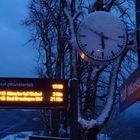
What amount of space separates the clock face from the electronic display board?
269 centimetres

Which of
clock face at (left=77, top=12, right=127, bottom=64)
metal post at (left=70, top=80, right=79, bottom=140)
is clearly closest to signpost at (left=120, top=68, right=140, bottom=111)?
clock face at (left=77, top=12, right=127, bottom=64)

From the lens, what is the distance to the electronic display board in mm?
11789

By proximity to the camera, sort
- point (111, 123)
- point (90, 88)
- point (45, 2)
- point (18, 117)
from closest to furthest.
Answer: point (90, 88) → point (45, 2) → point (111, 123) → point (18, 117)

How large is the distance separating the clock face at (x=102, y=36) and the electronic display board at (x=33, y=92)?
269 centimetres

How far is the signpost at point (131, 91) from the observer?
7.80 metres

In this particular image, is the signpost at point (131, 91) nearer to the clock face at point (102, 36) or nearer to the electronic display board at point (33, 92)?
the clock face at point (102, 36)

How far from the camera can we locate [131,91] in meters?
8.18

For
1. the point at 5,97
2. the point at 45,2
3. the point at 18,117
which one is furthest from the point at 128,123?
the point at 5,97

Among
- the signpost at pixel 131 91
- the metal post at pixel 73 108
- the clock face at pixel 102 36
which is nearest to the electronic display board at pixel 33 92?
the metal post at pixel 73 108

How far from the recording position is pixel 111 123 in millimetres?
53875

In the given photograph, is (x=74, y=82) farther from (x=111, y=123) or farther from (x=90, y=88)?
(x=111, y=123)

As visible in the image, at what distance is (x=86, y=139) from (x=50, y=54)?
12.9 meters

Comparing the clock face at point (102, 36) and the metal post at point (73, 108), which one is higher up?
the clock face at point (102, 36)

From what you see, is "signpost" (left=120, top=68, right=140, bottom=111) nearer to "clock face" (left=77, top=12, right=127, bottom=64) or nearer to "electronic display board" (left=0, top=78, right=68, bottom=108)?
"clock face" (left=77, top=12, right=127, bottom=64)
